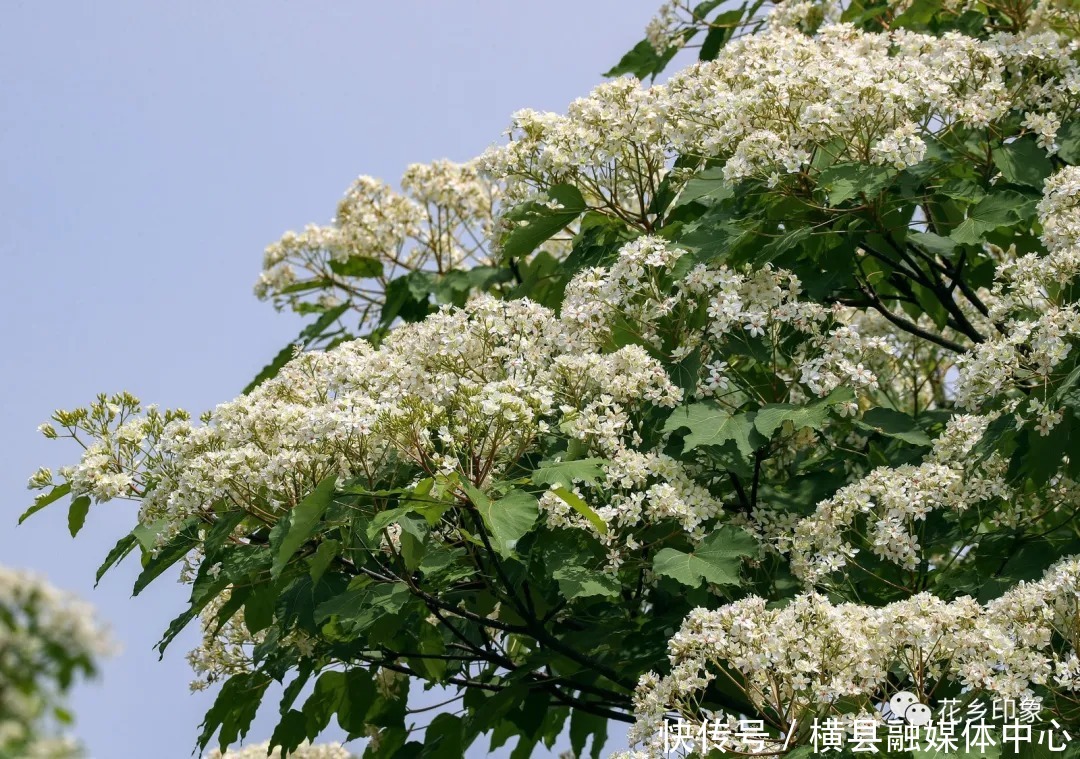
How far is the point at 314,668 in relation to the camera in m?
6.36

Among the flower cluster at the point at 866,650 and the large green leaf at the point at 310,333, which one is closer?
the flower cluster at the point at 866,650

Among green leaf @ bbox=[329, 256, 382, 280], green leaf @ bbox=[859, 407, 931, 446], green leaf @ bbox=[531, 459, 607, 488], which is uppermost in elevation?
green leaf @ bbox=[329, 256, 382, 280]

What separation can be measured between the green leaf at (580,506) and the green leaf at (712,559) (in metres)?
0.35

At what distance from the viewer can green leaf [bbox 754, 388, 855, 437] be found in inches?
215

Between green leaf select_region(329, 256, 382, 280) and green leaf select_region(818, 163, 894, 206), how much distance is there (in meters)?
4.25

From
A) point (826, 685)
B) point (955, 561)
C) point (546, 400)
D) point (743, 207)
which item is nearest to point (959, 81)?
point (743, 207)

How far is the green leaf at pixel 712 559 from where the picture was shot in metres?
5.30

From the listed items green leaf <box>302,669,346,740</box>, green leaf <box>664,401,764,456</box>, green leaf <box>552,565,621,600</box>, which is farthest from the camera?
green leaf <box>302,669,346,740</box>

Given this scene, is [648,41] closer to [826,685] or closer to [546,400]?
[546,400]

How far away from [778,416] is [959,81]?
1921 millimetres

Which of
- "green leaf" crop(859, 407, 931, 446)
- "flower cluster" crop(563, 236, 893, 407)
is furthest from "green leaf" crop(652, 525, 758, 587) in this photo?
"green leaf" crop(859, 407, 931, 446)

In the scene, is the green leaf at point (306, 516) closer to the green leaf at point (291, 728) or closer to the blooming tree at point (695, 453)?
the blooming tree at point (695, 453)

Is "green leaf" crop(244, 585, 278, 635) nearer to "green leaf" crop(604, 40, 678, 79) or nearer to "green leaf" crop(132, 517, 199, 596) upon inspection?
"green leaf" crop(132, 517, 199, 596)

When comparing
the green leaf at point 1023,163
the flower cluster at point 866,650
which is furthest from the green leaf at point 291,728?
the green leaf at point 1023,163
